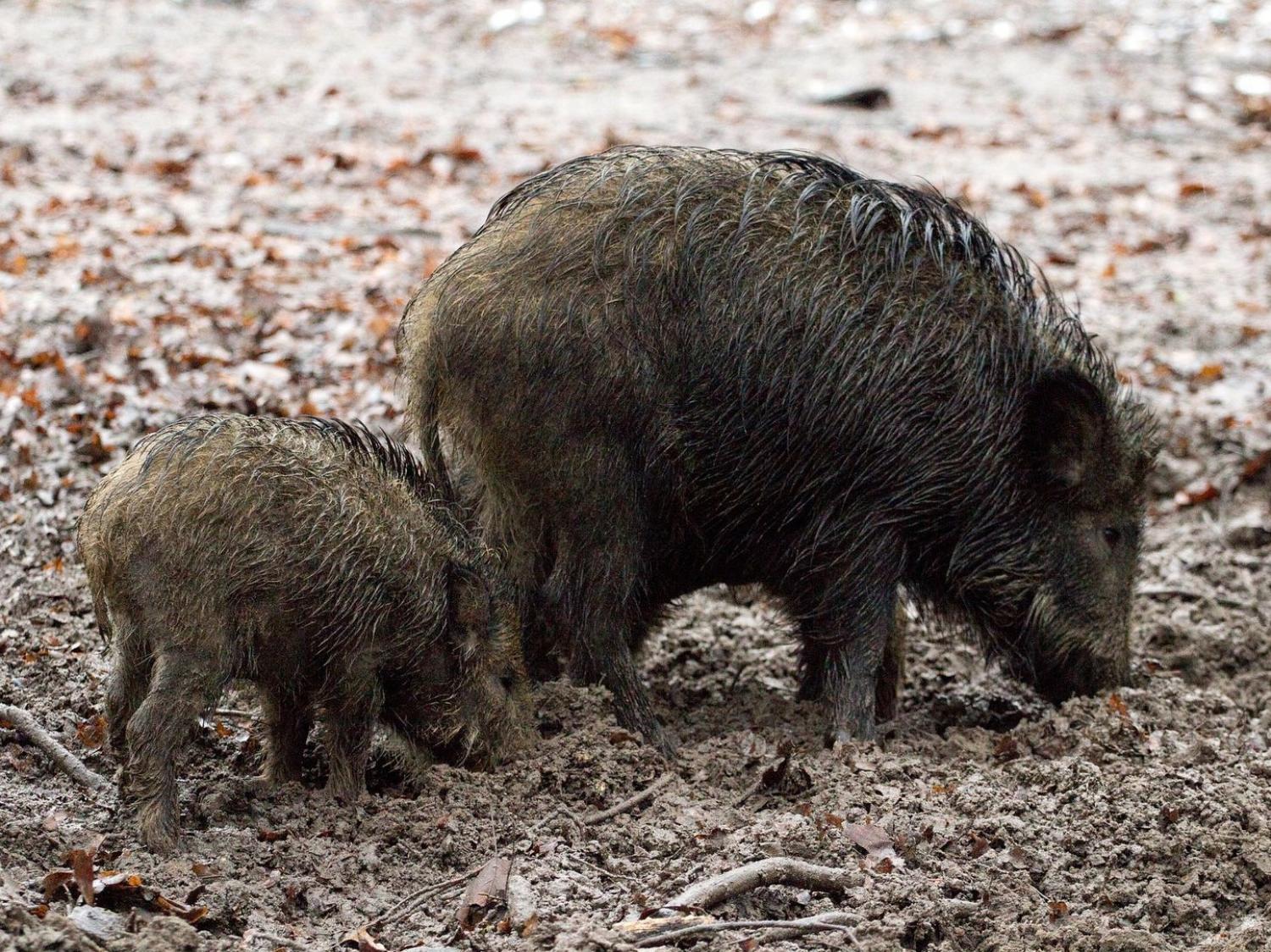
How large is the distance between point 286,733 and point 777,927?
191 cm

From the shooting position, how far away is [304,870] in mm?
4629

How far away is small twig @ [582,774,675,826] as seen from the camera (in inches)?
198

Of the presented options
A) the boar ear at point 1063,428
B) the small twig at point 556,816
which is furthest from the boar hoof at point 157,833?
the boar ear at point 1063,428

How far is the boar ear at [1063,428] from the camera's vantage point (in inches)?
235

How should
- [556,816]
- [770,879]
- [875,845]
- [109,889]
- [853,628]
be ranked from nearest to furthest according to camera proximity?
[109,889] < [770,879] < [875,845] < [556,816] < [853,628]

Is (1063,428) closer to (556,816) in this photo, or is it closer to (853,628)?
(853,628)

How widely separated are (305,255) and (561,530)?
16.2 ft

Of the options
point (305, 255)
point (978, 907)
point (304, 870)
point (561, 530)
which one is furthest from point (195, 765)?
point (305, 255)

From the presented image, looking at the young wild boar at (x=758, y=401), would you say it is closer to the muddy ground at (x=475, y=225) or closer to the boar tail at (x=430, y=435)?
the boar tail at (x=430, y=435)

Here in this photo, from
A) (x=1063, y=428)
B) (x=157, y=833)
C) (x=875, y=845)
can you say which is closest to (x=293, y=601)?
(x=157, y=833)

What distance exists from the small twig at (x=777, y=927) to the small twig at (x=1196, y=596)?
3.62m

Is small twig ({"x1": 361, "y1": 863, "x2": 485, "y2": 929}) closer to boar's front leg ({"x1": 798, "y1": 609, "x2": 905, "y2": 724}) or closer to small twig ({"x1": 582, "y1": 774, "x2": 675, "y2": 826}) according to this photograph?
small twig ({"x1": 582, "y1": 774, "x2": 675, "y2": 826})

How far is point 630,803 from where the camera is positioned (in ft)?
16.8

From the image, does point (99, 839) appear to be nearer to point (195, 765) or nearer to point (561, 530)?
point (195, 765)
